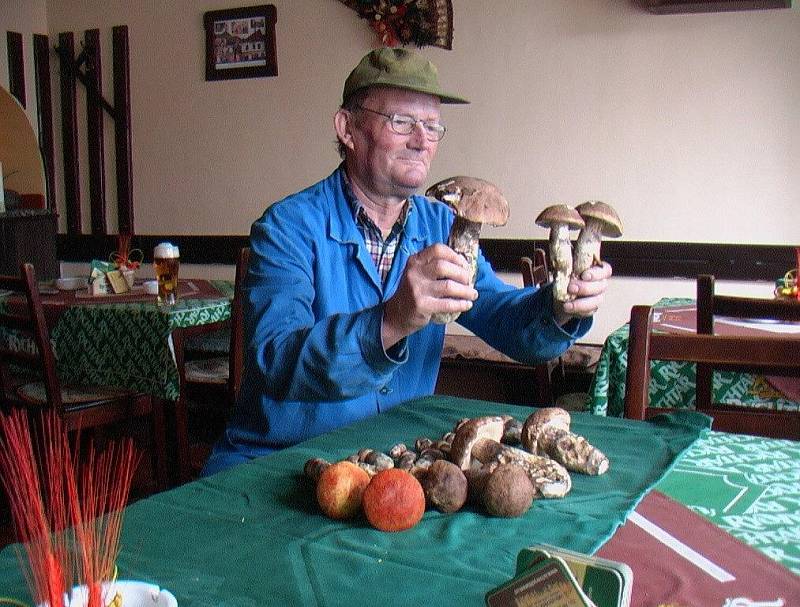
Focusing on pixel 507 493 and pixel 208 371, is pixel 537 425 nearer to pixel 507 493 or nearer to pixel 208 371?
pixel 507 493

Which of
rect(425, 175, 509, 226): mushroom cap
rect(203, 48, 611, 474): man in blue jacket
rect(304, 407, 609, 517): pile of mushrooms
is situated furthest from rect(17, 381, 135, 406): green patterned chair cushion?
rect(425, 175, 509, 226): mushroom cap

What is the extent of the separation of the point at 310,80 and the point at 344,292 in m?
3.58

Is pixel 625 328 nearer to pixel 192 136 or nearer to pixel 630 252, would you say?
pixel 630 252

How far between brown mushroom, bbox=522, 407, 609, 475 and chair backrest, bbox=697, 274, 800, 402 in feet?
3.25

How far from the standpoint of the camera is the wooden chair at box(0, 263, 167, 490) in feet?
9.01

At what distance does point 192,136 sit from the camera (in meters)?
5.46

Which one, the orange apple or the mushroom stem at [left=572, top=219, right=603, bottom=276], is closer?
the orange apple

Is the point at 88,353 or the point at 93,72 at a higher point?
the point at 93,72

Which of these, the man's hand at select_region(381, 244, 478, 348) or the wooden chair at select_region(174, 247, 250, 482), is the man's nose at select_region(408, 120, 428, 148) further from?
the wooden chair at select_region(174, 247, 250, 482)

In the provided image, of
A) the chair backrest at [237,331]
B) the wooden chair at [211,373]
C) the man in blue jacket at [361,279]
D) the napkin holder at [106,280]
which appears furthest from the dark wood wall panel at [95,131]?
the man in blue jacket at [361,279]

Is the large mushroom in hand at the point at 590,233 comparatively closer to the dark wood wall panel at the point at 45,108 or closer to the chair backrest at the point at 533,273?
the chair backrest at the point at 533,273

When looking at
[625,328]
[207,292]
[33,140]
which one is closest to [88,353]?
[207,292]

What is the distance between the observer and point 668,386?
7.79 ft

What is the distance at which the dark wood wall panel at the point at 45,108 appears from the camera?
5.75m
